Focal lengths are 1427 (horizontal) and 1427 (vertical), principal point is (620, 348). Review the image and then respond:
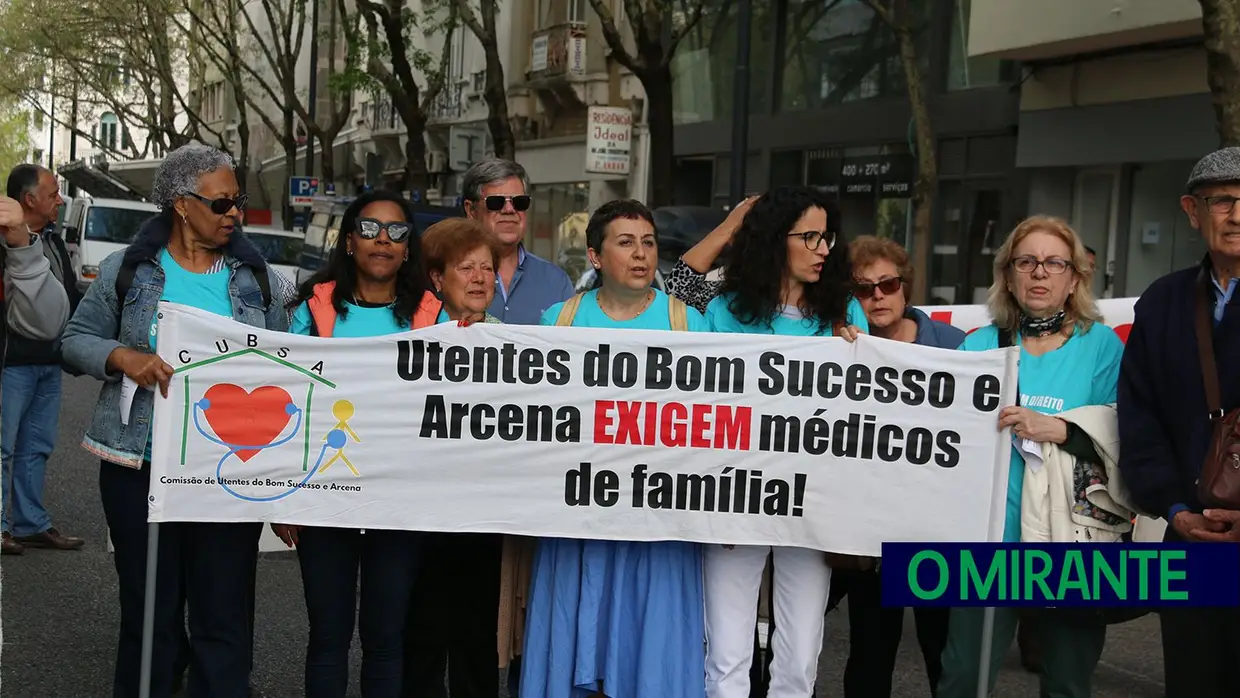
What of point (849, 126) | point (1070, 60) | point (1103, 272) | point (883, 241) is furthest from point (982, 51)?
point (883, 241)

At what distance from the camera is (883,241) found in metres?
5.52

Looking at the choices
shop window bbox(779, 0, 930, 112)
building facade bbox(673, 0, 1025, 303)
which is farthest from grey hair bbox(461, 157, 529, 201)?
shop window bbox(779, 0, 930, 112)

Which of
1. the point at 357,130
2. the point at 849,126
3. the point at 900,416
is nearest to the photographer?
the point at 900,416

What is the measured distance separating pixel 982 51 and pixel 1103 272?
2969mm

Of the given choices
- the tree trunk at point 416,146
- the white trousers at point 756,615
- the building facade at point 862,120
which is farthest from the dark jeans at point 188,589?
the tree trunk at point 416,146

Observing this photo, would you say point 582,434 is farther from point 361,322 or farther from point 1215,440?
point 1215,440

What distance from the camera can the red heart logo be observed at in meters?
4.63

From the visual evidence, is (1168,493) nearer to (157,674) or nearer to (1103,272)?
(157,674)

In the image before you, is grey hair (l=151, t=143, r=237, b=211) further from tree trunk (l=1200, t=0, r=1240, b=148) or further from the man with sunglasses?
tree trunk (l=1200, t=0, r=1240, b=148)

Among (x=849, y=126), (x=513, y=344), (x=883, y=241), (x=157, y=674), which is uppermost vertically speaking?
(x=849, y=126)

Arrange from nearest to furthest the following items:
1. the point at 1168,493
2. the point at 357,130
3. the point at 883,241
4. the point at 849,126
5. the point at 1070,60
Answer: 1. the point at 1168,493
2. the point at 883,241
3. the point at 1070,60
4. the point at 849,126
5. the point at 357,130

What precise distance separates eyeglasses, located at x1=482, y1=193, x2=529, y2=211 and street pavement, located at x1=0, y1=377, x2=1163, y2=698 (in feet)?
6.53

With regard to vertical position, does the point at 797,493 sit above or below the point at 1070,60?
below

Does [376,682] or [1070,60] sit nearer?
[376,682]
